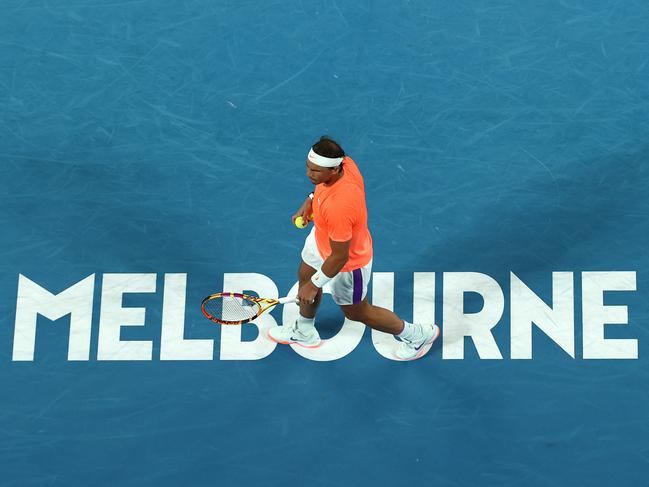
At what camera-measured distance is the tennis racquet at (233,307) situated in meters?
7.90

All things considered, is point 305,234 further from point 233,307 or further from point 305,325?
point 233,307

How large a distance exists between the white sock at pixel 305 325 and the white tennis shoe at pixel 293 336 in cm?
2

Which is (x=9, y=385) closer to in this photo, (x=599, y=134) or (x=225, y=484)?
(x=225, y=484)

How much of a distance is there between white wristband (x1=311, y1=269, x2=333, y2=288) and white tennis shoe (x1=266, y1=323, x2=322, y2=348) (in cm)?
105

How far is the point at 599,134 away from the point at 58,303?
4506 mm

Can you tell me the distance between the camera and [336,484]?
776 cm

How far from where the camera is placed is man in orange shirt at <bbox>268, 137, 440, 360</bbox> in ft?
22.6

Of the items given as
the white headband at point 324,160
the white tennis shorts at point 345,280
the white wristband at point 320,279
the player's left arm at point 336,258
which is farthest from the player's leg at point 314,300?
the white headband at point 324,160

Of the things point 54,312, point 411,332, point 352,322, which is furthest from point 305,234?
point 54,312

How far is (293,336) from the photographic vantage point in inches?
324

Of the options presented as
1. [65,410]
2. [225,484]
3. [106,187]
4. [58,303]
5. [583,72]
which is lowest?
[225,484]

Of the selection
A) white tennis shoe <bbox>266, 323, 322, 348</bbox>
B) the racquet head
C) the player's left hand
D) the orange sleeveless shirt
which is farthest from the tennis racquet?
the orange sleeveless shirt

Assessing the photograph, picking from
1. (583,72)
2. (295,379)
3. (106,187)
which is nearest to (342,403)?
(295,379)

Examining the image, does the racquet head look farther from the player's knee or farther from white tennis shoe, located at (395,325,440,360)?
white tennis shoe, located at (395,325,440,360)
